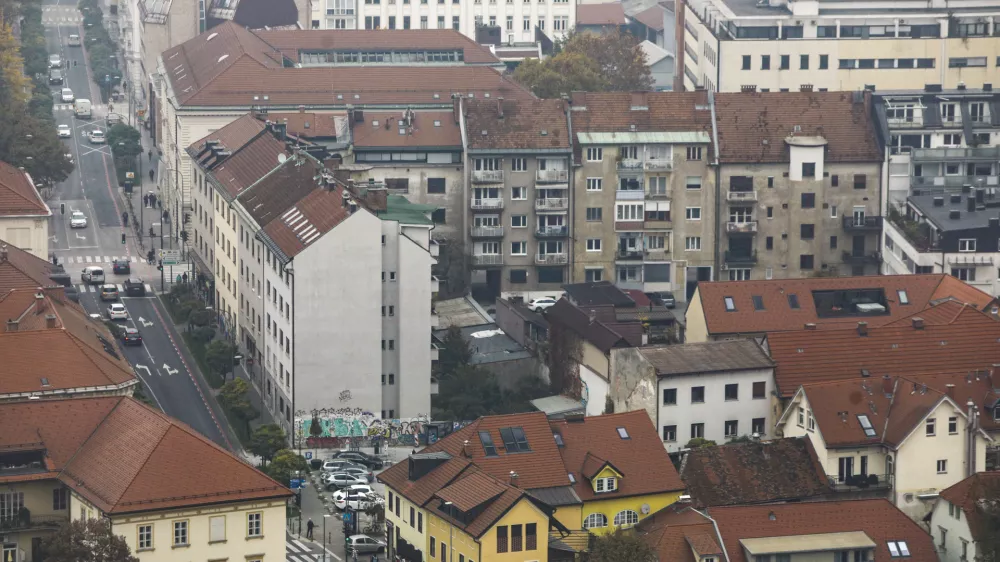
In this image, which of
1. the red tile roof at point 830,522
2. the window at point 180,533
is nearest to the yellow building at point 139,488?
the window at point 180,533

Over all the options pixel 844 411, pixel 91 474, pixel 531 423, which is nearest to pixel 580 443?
pixel 531 423

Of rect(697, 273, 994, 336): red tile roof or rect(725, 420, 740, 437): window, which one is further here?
rect(697, 273, 994, 336): red tile roof

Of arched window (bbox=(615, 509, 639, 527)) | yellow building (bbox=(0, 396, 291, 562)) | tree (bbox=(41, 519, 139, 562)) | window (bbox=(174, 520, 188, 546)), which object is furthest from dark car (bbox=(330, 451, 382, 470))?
tree (bbox=(41, 519, 139, 562))

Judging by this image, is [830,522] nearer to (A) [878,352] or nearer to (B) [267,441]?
(A) [878,352]

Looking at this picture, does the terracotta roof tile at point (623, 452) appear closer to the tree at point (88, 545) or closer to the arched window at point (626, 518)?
the arched window at point (626, 518)

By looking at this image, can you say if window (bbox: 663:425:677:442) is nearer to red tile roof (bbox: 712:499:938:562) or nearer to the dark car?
the dark car

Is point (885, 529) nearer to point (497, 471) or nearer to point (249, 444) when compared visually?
point (497, 471)
